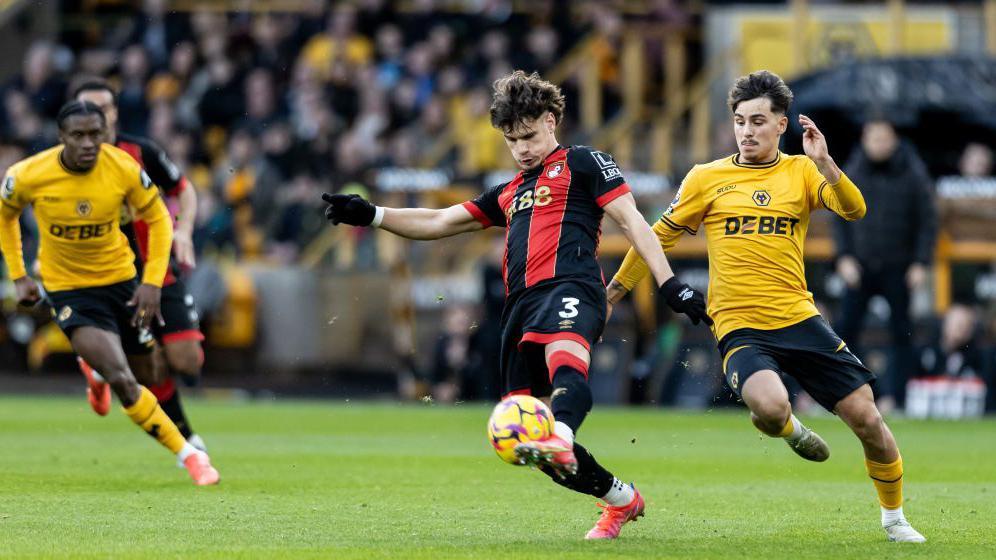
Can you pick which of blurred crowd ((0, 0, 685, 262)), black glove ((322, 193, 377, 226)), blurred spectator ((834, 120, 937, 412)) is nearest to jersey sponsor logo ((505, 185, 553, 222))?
black glove ((322, 193, 377, 226))

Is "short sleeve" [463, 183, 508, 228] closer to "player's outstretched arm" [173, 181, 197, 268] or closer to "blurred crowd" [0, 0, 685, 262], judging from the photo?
"player's outstretched arm" [173, 181, 197, 268]

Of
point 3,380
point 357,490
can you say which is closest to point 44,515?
point 357,490

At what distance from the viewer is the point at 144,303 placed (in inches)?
415

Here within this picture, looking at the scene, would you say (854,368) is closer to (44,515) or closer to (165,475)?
(44,515)

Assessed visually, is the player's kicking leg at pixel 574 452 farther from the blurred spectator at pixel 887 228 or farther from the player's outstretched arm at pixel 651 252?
the blurred spectator at pixel 887 228

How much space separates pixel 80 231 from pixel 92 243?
0.16m

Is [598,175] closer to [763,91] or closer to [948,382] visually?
[763,91]

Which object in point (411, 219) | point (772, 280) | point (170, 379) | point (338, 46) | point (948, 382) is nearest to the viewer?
point (772, 280)

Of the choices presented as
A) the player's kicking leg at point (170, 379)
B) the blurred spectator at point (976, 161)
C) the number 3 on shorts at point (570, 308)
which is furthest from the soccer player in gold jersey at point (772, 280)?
the blurred spectator at point (976, 161)

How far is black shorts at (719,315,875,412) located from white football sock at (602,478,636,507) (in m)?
0.69

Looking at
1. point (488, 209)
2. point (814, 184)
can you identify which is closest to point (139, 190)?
point (488, 209)

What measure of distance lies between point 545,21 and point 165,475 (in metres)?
16.8

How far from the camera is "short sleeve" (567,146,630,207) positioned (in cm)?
823

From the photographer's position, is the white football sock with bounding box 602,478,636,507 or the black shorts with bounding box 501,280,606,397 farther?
the white football sock with bounding box 602,478,636,507
